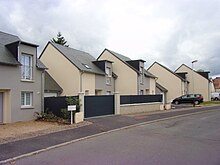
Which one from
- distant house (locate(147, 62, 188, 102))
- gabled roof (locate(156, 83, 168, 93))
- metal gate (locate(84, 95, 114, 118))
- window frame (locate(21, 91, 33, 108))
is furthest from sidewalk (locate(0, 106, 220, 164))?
distant house (locate(147, 62, 188, 102))

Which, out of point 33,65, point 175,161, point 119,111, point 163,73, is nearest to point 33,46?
point 33,65

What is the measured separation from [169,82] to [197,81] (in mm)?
7677

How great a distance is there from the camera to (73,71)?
2802 cm

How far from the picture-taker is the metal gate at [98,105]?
66.2 ft

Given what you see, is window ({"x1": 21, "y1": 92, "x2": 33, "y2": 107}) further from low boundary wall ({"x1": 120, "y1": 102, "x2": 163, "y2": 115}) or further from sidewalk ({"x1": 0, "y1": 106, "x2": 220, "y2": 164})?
low boundary wall ({"x1": 120, "y1": 102, "x2": 163, "y2": 115})

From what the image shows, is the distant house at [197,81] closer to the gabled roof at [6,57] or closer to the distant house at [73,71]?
Answer: the distant house at [73,71]

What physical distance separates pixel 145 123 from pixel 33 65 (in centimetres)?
847

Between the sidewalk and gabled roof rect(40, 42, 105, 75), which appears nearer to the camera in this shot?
the sidewalk

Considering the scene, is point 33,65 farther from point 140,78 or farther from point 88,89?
point 140,78

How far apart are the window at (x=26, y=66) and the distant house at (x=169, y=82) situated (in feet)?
103

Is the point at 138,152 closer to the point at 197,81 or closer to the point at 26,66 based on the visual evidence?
the point at 26,66

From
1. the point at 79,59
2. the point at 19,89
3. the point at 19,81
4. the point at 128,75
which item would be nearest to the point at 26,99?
the point at 19,89

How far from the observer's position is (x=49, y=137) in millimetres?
12656

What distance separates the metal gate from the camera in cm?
2019
